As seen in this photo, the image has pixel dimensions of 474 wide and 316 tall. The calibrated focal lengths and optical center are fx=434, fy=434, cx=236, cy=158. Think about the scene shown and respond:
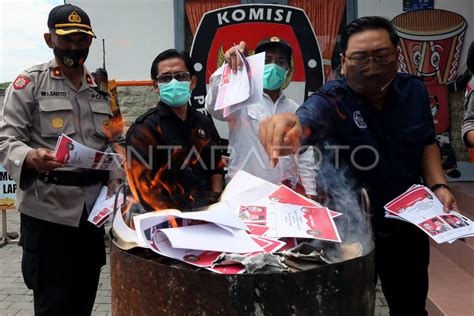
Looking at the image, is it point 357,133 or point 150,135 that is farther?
point 150,135

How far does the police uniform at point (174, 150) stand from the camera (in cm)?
266

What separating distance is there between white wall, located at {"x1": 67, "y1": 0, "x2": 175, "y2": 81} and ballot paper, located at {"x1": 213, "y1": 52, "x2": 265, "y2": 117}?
356cm

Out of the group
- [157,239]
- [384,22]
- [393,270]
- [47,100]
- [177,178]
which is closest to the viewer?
[157,239]

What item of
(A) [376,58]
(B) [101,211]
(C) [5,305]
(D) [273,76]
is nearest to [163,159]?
(B) [101,211]

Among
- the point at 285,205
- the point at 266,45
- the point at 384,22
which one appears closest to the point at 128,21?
the point at 266,45

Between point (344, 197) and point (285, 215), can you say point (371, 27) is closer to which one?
point (344, 197)

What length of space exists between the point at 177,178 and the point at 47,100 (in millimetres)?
862

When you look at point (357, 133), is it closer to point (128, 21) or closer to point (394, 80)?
point (394, 80)

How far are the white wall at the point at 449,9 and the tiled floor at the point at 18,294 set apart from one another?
9.96ft

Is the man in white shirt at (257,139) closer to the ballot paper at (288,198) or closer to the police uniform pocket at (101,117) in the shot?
the police uniform pocket at (101,117)

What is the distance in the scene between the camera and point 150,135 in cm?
276

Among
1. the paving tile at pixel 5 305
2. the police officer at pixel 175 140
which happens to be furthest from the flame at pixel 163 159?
the paving tile at pixel 5 305

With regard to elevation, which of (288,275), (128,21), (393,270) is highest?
(128,21)

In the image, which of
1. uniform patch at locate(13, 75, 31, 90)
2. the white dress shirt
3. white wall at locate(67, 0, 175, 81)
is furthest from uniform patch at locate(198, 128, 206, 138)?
white wall at locate(67, 0, 175, 81)
